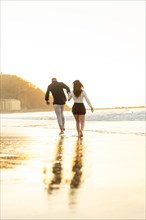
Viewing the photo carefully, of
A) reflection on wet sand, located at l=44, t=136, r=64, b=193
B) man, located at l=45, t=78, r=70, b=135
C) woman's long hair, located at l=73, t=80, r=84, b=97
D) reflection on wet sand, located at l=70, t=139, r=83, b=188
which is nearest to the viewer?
reflection on wet sand, located at l=44, t=136, r=64, b=193

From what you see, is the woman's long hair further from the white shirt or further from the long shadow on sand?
the long shadow on sand

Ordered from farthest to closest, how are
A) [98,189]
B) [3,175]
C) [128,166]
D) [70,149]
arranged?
[70,149], [128,166], [3,175], [98,189]

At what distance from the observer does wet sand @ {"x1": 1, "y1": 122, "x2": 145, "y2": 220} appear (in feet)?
17.1

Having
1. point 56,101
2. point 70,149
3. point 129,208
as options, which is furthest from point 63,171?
point 56,101

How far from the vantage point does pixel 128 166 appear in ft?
30.4

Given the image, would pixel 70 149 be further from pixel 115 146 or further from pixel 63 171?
pixel 63 171

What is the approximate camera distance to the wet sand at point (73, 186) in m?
5.22

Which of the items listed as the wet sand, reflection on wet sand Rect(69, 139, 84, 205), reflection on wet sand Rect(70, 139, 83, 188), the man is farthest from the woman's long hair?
the wet sand

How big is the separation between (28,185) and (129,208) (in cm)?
193

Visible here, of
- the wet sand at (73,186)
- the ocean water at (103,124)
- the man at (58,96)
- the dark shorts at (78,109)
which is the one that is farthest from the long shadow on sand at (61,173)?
the ocean water at (103,124)

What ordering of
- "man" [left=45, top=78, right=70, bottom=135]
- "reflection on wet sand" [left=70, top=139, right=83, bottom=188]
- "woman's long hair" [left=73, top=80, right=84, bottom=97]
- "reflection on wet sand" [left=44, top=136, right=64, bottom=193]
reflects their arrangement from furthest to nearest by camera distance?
"man" [left=45, top=78, right=70, bottom=135], "woman's long hair" [left=73, top=80, right=84, bottom=97], "reflection on wet sand" [left=70, top=139, right=83, bottom=188], "reflection on wet sand" [left=44, top=136, right=64, bottom=193]

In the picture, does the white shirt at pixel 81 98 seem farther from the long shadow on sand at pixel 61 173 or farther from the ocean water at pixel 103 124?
the long shadow on sand at pixel 61 173

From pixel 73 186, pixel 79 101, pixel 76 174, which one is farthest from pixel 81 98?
pixel 73 186

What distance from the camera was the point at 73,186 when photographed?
6.80 m
